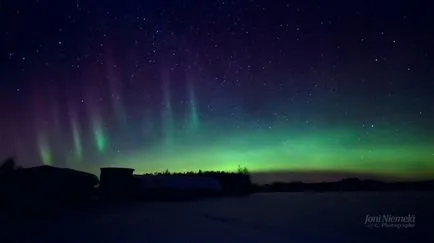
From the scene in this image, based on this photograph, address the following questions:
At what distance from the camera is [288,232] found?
23031 mm

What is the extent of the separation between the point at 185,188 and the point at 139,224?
144 ft

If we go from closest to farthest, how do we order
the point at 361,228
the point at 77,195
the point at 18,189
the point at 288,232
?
the point at 288,232, the point at 361,228, the point at 18,189, the point at 77,195

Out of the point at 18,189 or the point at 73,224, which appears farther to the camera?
the point at 18,189

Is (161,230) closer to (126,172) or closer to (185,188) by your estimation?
(126,172)

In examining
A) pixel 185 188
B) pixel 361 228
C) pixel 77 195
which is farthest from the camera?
pixel 185 188

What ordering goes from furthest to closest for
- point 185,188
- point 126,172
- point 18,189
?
point 185,188 < point 126,172 < point 18,189

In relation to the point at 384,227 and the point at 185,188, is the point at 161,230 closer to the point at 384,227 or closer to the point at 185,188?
the point at 384,227

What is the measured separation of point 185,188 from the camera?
67.6 m

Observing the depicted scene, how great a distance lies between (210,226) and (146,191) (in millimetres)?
39157

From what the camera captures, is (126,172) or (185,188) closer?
(126,172)

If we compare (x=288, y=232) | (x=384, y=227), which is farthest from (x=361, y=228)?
(x=288, y=232)

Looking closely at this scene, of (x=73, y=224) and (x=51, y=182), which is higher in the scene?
(x=51, y=182)

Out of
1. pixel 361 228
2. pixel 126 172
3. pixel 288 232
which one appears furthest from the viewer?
pixel 126 172

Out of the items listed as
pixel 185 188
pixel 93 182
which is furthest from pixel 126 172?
pixel 185 188
